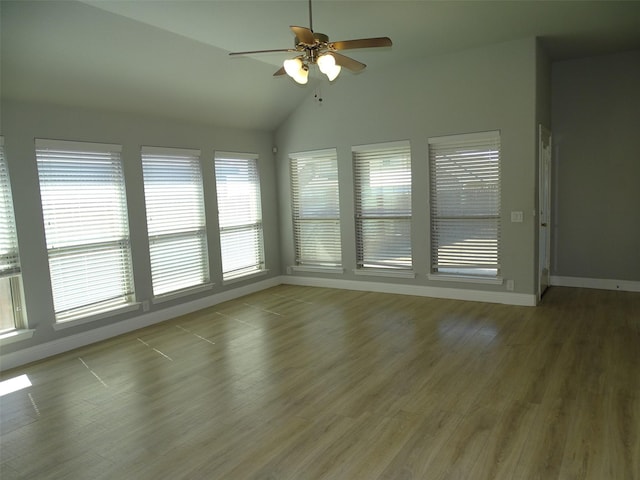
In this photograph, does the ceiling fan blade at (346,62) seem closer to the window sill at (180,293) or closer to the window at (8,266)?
the window at (8,266)

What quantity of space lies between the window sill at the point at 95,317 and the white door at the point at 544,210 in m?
5.00

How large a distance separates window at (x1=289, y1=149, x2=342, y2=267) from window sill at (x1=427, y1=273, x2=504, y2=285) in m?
1.56

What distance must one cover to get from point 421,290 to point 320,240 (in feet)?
6.01

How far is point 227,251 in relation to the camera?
254 inches

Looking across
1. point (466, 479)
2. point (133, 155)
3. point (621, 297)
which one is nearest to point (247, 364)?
point (466, 479)

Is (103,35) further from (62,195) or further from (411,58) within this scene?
(411,58)

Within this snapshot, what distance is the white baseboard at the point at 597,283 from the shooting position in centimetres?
586

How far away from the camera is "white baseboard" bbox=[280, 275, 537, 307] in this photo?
17.7 ft

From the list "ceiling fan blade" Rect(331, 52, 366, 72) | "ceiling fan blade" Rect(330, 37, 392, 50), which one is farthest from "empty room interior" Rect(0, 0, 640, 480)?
"ceiling fan blade" Rect(331, 52, 366, 72)

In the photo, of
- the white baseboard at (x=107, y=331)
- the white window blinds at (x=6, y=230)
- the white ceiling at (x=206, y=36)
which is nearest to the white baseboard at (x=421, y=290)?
the white baseboard at (x=107, y=331)

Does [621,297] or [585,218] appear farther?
[585,218]

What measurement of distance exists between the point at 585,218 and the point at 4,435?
22.4ft

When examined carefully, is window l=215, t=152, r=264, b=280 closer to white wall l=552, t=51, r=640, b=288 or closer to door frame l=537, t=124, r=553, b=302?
door frame l=537, t=124, r=553, b=302

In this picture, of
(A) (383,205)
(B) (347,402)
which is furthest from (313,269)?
(B) (347,402)
